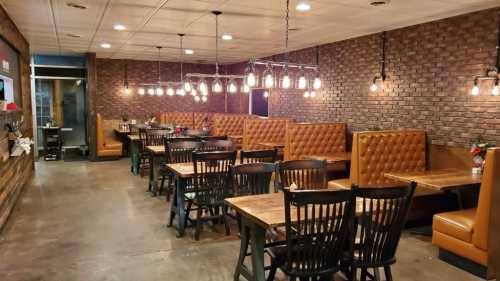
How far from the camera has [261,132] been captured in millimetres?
7992

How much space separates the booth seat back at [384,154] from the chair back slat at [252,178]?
166 centimetres

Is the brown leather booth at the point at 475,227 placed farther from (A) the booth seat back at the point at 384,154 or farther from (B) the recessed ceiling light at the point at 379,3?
(B) the recessed ceiling light at the point at 379,3

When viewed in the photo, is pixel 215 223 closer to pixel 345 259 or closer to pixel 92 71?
pixel 345 259

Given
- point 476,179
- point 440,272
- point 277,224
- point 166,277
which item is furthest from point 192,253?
point 476,179

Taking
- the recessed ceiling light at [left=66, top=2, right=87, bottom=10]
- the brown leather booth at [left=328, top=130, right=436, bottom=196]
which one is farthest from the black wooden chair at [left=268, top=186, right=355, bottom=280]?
the recessed ceiling light at [left=66, top=2, right=87, bottom=10]

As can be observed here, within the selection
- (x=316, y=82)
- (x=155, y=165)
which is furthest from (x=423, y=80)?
(x=155, y=165)

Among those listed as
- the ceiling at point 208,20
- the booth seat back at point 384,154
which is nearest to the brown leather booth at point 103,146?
the ceiling at point 208,20

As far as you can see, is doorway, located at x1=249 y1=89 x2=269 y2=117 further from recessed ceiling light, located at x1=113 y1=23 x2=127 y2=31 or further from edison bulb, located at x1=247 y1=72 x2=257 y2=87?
edison bulb, located at x1=247 y1=72 x2=257 y2=87

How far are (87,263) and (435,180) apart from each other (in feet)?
12.7

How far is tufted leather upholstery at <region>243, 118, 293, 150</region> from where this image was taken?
311 inches

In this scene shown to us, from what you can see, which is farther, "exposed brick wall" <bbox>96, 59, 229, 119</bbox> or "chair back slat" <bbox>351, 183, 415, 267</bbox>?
"exposed brick wall" <bbox>96, 59, 229, 119</bbox>

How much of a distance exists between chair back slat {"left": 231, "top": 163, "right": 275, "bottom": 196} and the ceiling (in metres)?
2.11

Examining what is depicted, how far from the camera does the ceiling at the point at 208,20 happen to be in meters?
4.78

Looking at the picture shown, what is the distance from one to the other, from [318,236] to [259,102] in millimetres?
8426
